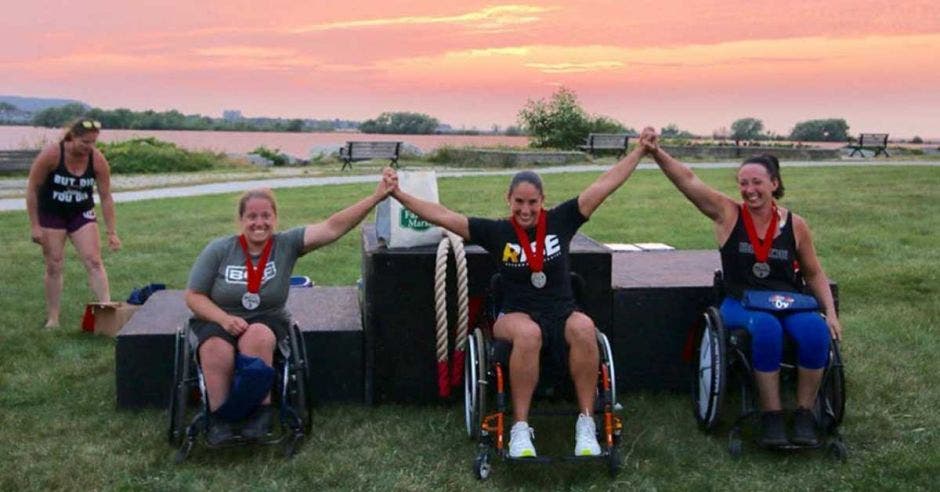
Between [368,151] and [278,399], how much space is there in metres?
22.0

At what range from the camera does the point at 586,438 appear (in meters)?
4.36

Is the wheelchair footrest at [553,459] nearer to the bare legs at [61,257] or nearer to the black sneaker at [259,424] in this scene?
the black sneaker at [259,424]

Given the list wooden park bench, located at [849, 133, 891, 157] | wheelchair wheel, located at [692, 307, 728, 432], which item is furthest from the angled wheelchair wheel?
wooden park bench, located at [849, 133, 891, 157]

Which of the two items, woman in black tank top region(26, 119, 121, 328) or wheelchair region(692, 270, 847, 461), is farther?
woman in black tank top region(26, 119, 121, 328)

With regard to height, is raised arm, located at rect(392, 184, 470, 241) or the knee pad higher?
raised arm, located at rect(392, 184, 470, 241)

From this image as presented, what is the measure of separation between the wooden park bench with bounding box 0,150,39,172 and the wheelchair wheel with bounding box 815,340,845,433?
22.3 m

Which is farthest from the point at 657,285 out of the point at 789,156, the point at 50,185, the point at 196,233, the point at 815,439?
the point at 789,156

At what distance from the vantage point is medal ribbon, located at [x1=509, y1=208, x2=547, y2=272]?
184 inches

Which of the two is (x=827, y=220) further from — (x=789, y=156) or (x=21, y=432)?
(x=789, y=156)

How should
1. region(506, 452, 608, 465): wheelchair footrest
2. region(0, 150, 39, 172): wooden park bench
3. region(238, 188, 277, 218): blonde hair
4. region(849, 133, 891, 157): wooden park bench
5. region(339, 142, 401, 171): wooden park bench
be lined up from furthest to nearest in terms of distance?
region(849, 133, 891, 157): wooden park bench, region(339, 142, 401, 171): wooden park bench, region(0, 150, 39, 172): wooden park bench, region(238, 188, 277, 218): blonde hair, region(506, 452, 608, 465): wheelchair footrest

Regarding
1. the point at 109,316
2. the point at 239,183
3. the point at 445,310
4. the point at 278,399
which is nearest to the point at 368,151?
the point at 239,183

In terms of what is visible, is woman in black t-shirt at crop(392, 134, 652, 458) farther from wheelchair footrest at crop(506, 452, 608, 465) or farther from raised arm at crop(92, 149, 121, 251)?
raised arm at crop(92, 149, 121, 251)

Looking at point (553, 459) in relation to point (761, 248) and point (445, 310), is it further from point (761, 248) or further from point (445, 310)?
point (761, 248)

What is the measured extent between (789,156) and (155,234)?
21612 mm
